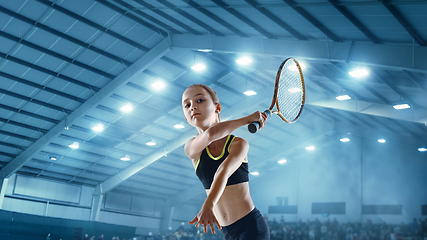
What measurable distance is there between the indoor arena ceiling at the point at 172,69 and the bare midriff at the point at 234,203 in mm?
9996

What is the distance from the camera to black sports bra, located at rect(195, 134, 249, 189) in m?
2.91

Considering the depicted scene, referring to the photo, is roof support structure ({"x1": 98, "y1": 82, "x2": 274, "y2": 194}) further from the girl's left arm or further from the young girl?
the girl's left arm

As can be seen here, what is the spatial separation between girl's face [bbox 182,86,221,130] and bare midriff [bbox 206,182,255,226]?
0.54 meters

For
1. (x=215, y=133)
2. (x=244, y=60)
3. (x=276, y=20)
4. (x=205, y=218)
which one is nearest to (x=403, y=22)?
(x=276, y=20)

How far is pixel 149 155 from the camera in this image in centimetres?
3006

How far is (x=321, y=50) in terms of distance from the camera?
14.8 metres

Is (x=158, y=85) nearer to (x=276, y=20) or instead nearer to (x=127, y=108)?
(x=127, y=108)

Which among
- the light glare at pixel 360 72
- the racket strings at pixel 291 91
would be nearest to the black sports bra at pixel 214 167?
the racket strings at pixel 291 91

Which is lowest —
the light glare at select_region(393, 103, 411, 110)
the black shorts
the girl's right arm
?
the black shorts

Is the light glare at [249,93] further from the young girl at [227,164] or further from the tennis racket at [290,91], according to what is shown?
the young girl at [227,164]

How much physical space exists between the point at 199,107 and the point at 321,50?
41.8 ft

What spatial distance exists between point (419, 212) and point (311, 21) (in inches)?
810

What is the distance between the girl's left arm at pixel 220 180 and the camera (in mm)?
2402

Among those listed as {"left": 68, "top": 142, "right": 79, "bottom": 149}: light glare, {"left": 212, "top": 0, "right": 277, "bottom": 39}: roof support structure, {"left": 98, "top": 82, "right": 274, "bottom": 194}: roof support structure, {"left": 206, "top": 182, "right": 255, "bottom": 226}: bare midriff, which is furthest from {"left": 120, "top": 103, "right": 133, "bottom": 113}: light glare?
{"left": 206, "top": 182, "right": 255, "bottom": 226}: bare midriff
